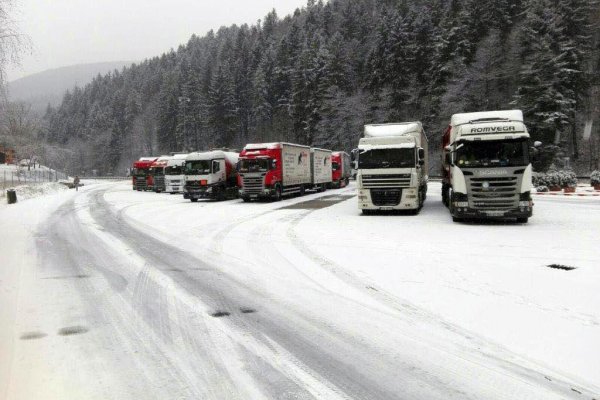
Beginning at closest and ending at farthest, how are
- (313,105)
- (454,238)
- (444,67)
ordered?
1. (454,238)
2. (444,67)
3. (313,105)

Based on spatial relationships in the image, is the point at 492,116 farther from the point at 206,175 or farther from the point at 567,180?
the point at 206,175

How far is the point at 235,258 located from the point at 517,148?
958cm

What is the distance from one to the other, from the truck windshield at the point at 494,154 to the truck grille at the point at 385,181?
292 centimetres

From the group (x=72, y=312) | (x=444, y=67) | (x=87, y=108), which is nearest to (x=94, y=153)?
(x=87, y=108)

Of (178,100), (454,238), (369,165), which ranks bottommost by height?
(454,238)

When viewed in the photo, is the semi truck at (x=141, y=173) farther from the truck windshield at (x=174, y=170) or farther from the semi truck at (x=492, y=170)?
the semi truck at (x=492, y=170)

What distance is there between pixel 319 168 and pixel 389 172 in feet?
54.8

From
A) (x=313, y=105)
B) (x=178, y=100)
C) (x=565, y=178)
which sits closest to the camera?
(x=565, y=178)

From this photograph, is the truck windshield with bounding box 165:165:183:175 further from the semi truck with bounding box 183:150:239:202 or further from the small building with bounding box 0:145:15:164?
the small building with bounding box 0:145:15:164

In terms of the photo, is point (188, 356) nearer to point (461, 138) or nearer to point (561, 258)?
point (561, 258)

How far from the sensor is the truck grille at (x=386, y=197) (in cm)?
1656

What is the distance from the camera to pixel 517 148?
13.4 metres

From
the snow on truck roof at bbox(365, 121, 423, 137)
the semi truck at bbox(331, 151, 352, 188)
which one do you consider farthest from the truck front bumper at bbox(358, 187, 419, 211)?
the semi truck at bbox(331, 151, 352, 188)

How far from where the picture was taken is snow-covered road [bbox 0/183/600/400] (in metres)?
3.72
